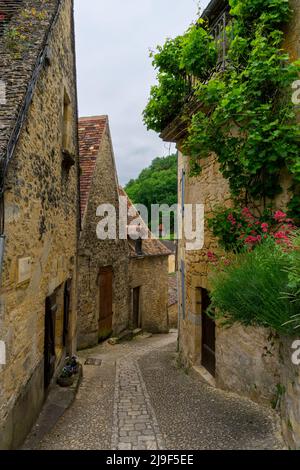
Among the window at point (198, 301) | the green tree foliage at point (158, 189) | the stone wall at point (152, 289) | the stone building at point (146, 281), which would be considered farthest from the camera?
the green tree foliage at point (158, 189)

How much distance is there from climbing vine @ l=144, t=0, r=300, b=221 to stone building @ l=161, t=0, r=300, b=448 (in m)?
0.28

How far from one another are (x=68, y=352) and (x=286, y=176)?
5943 mm

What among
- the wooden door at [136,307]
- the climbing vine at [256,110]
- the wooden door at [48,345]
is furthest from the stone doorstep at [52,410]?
the wooden door at [136,307]

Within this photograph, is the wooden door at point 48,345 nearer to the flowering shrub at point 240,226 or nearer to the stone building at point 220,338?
the stone building at point 220,338

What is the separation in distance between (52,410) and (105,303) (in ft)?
19.7

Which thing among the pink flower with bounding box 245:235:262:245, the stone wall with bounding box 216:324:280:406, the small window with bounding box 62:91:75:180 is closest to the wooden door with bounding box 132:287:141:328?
the small window with bounding box 62:91:75:180

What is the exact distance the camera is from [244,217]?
4.20 meters

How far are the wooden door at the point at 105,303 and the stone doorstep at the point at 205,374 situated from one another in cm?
483

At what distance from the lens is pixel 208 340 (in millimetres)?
6051

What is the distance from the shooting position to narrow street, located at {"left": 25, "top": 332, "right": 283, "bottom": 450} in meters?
3.63

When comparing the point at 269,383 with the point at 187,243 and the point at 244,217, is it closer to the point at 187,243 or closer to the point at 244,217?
the point at 244,217

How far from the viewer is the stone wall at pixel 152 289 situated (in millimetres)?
13117
